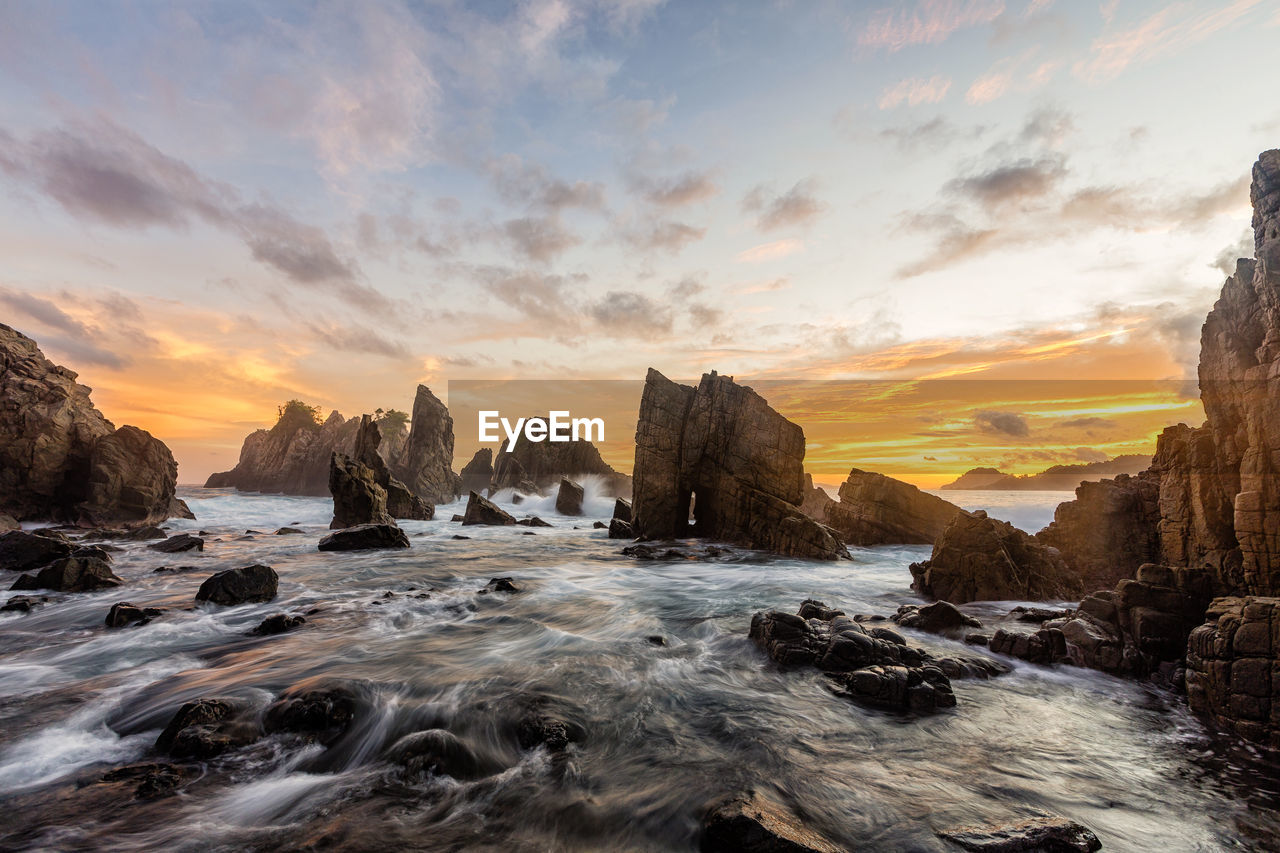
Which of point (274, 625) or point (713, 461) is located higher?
point (713, 461)

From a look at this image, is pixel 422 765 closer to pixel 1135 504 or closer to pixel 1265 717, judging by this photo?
pixel 1265 717

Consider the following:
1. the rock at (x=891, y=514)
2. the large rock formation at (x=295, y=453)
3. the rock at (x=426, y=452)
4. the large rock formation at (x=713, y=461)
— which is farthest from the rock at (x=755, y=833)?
the large rock formation at (x=295, y=453)

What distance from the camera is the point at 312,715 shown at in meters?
7.73

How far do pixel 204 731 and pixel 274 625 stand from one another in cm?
676

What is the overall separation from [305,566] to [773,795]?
24.1 metres

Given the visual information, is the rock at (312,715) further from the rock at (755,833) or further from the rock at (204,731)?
the rock at (755,833)

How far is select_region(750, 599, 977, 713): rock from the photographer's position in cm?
913

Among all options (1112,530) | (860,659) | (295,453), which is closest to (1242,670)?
(860,659)

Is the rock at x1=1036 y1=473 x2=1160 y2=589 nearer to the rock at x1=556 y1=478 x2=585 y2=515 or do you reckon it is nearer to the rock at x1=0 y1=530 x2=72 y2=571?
the rock at x1=0 y1=530 x2=72 y2=571

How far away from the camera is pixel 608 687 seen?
988cm

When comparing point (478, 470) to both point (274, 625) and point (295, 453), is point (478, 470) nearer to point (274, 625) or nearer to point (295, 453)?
point (295, 453)

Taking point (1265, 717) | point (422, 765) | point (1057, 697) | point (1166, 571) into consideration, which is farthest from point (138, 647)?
point (1166, 571)

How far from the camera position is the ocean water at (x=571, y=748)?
18.4ft

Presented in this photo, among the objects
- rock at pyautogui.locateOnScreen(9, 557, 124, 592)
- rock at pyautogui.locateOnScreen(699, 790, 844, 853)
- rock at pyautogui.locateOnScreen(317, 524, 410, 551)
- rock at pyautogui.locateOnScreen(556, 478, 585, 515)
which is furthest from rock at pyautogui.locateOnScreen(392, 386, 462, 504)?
rock at pyautogui.locateOnScreen(699, 790, 844, 853)
